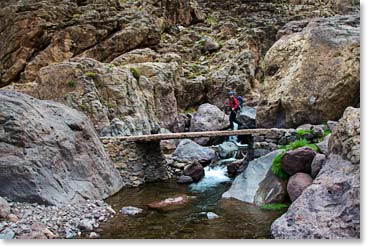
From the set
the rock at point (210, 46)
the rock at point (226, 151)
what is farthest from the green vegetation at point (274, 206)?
the rock at point (210, 46)

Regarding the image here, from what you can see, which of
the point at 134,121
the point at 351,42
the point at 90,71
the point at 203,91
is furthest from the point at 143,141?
the point at 203,91

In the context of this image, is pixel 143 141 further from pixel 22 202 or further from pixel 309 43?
pixel 309 43

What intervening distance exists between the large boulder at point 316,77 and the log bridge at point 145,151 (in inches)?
71.6

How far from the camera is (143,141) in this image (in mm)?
15375

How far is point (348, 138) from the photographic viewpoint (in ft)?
25.2

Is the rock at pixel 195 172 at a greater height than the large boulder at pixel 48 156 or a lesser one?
lesser

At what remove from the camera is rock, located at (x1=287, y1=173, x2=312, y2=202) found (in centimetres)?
926

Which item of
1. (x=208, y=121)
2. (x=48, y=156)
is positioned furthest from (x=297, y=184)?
(x=208, y=121)

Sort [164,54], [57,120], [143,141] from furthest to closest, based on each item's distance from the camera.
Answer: [164,54]
[143,141]
[57,120]

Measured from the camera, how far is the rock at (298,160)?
9.79 meters

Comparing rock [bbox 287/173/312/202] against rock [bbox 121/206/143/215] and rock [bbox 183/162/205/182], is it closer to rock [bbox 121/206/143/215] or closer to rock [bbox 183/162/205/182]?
rock [bbox 121/206/143/215]

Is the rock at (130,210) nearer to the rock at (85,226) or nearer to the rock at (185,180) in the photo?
the rock at (85,226)

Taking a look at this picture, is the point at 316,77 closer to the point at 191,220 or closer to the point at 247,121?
the point at 247,121

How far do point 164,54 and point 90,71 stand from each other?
14481mm
